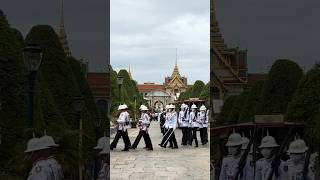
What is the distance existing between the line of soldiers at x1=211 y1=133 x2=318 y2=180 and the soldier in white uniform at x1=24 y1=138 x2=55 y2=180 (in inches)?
90.7

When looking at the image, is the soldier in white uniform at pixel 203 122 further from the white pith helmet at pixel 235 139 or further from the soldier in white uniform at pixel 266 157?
the soldier in white uniform at pixel 266 157

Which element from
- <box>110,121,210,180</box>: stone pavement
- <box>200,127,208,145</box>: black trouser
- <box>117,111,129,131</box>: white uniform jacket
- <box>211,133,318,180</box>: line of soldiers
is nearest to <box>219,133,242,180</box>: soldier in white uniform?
<box>211,133,318,180</box>: line of soldiers

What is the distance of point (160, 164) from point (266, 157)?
5032 mm

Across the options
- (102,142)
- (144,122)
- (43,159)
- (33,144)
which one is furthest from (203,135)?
(33,144)

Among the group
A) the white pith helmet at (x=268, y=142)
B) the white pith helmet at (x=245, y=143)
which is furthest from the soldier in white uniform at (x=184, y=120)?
the white pith helmet at (x=268, y=142)

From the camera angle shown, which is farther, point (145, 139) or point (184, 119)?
point (184, 119)

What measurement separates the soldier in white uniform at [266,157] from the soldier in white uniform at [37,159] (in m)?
2.69

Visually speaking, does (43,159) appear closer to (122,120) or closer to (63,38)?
(63,38)

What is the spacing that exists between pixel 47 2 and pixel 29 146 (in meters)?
1.95

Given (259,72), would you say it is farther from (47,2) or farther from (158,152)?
(158,152)

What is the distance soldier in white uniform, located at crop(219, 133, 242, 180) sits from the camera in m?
7.82

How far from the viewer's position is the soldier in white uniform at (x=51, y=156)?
23.5 feet

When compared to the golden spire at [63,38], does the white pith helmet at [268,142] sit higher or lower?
lower

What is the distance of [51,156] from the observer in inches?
286
